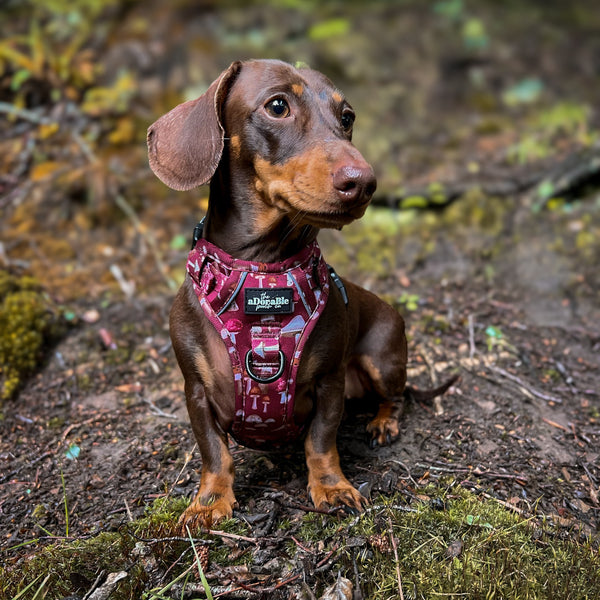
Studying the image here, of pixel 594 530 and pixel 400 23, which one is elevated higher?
pixel 400 23

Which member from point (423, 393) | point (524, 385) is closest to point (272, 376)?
point (423, 393)

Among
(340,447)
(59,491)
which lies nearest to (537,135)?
(340,447)

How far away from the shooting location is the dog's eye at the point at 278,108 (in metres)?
2.60

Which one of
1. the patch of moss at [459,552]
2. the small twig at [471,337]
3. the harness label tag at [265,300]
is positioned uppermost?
the harness label tag at [265,300]

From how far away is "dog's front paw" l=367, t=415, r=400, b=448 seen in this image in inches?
134

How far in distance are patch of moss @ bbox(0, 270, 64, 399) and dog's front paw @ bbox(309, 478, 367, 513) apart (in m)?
2.21

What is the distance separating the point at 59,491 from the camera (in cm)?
322

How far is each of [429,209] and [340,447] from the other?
3273mm

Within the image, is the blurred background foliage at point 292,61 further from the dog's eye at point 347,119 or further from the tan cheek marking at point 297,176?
the tan cheek marking at point 297,176

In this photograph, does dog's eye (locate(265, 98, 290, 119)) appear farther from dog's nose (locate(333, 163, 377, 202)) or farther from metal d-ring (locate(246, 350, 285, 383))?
metal d-ring (locate(246, 350, 285, 383))

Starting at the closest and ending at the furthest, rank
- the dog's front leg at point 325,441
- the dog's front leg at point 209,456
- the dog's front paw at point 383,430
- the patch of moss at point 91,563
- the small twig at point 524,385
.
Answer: the patch of moss at point 91,563 < the dog's front leg at point 209,456 < the dog's front leg at point 325,441 < the dog's front paw at point 383,430 < the small twig at point 524,385

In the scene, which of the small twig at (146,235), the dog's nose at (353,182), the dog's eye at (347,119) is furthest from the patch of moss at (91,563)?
the small twig at (146,235)

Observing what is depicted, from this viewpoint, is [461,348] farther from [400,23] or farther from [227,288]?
[400,23]

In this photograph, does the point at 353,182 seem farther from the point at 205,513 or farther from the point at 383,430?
the point at 383,430
